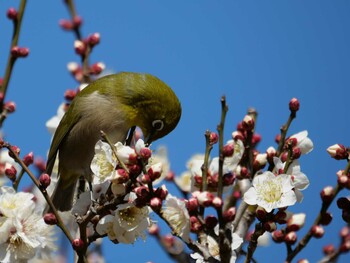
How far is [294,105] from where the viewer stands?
3.52 metres

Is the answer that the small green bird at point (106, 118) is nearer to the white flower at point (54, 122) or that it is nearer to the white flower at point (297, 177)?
the white flower at point (54, 122)

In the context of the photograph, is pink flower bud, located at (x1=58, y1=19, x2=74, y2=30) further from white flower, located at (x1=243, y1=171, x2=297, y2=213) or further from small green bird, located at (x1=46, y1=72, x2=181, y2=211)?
white flower, located at (x1=243, y1=171, x2=297, y2=213)

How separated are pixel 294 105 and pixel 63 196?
2343 mm

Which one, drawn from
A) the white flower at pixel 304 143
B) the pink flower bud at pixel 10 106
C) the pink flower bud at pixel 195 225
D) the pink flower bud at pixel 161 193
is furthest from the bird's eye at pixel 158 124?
the pink flower bud at pixel 161 193

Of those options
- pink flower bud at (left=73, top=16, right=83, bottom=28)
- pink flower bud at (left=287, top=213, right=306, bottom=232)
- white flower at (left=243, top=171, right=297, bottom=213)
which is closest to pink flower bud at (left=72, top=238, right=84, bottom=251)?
white flower at (left=243, top=171, right=297, bottom=213)

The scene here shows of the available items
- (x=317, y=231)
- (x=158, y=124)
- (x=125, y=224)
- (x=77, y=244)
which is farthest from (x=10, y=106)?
(x=317, y=231)

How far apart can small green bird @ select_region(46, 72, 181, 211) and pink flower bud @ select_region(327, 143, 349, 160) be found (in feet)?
6.47

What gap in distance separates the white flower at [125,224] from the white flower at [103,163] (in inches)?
7.8

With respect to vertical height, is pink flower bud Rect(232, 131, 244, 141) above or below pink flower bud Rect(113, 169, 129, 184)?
above

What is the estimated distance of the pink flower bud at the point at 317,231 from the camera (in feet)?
9.58

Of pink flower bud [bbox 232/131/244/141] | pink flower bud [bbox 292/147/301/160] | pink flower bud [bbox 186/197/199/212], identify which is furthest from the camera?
pink flower bud [bbox 232/131/244/141]

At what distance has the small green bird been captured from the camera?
498 centimetres

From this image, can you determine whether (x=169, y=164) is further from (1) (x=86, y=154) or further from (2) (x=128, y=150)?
(2) (x=128, y=150)

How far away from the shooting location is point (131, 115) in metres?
5.05
